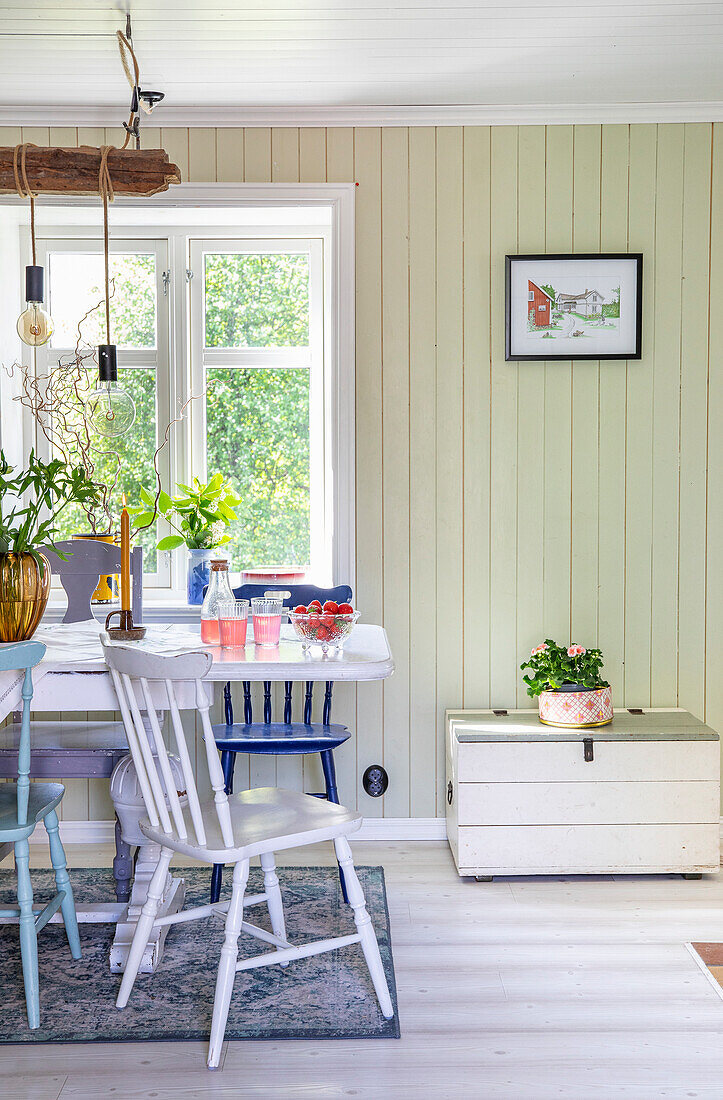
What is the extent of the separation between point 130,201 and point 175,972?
96.8 inches

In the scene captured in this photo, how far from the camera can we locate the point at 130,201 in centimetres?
327

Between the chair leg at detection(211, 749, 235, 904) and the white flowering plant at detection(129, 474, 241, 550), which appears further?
the white flowering plant at detection(129, 474, 241, 550)

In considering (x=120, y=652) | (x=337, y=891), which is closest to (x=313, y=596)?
(x=337, y=891)

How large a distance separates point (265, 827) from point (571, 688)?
1.30m

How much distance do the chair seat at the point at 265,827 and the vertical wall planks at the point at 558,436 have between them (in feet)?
4.48

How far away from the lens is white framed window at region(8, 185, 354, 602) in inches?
137

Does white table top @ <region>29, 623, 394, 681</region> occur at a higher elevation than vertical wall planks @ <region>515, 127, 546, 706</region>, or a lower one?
lower

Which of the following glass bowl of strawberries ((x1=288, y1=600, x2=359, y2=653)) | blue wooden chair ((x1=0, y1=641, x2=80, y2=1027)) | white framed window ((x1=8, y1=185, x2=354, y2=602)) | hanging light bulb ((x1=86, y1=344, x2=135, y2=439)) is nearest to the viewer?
blue wooden chair ((x1=0, y1=641, x2=80, y2=1027))

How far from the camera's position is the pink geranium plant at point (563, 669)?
3.04 m

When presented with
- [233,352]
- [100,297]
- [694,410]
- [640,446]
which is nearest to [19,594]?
[233,352]

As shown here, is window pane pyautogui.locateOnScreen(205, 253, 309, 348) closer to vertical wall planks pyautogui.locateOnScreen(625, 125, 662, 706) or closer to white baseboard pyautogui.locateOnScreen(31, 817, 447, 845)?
vertical wall planks pyautogui.locateOnScreen(625, 125, 662, 706)

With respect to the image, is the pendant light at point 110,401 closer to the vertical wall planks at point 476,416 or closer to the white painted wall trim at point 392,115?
the white painted wall trim at point 392,115

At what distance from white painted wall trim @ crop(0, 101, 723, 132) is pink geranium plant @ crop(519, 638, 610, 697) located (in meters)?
1.77

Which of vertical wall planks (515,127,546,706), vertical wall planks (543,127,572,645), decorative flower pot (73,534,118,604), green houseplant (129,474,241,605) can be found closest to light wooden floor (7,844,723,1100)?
vertical wall planks (515,127,546,706)
